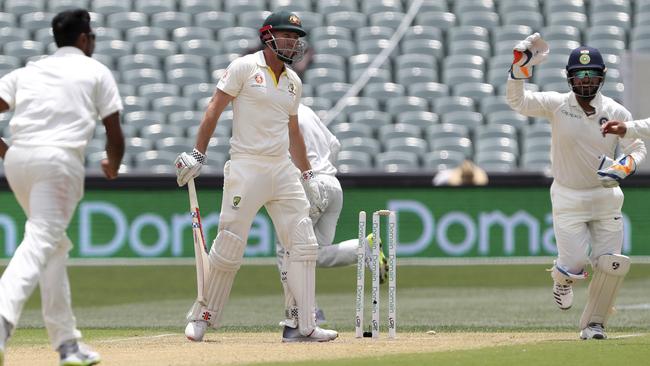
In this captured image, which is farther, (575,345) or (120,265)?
(120,265)

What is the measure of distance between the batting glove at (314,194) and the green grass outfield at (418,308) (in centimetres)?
104

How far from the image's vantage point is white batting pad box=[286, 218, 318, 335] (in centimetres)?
923

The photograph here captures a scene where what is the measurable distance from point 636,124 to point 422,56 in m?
13.4

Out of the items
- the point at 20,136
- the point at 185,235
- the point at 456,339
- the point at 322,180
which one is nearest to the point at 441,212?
the point at 185,235

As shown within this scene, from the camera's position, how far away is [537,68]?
22172 millimetres

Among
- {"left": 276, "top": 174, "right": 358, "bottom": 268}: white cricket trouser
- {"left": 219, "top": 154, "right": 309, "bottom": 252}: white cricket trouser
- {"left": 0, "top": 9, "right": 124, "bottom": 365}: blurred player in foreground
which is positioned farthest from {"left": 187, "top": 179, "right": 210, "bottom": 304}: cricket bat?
{"left": 0, "top": 9, "right": 124, "bottom": 365}: blurred player in foreground

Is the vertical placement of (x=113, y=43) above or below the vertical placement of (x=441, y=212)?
above

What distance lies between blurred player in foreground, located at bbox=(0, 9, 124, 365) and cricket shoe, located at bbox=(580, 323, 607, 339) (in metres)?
3.83

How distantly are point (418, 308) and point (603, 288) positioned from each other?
3997mm

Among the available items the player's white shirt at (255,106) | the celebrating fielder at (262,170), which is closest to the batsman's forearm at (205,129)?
the celebrating fielder at (262,170)

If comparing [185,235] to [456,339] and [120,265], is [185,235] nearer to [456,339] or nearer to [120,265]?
[120,265]

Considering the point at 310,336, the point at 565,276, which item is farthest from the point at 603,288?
the point at 310,336

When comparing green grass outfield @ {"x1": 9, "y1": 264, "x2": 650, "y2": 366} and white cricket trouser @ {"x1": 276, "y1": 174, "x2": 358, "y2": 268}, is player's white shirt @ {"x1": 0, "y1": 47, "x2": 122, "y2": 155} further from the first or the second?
white cricket trouser @ {"x1": 276, "y1": 174, "x2": 358, "y2": 268}

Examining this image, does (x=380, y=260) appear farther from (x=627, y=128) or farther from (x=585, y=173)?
(x=627, y=128)
